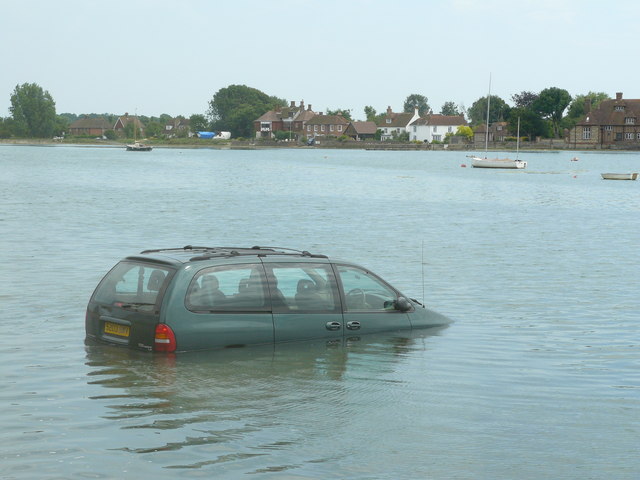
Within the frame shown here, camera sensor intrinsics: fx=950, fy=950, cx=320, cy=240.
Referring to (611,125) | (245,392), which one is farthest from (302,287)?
(611,125)

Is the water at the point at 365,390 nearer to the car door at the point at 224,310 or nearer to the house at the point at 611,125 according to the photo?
the car door at the point at 224,310

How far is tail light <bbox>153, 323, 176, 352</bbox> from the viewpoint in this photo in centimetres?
1145

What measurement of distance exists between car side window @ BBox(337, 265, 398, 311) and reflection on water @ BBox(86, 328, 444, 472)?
46 cm

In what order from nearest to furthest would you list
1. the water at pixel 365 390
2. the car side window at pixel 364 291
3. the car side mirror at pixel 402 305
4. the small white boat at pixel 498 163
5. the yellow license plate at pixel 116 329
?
the water at pixel 365 390, the yellow license plate at pixel 116 329, the car side window at pixel 364 291, the car side mirror at pixel 402 305, the small white boat at pixel 498 163

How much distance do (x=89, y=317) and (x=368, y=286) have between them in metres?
3.86

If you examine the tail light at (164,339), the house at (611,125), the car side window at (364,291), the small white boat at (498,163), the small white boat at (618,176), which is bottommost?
the small white boat at (618,176)

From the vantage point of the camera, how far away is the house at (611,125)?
614 ft

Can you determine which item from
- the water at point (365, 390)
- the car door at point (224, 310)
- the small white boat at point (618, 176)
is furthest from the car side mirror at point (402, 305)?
the small white boat at point (618, 176)

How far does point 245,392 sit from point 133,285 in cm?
207

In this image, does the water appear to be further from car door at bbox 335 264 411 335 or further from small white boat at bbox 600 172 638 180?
small white boat at bbox 600 172 638 180

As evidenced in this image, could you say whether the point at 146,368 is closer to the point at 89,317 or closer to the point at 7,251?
the point at 89,317

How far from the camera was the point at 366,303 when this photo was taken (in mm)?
13609

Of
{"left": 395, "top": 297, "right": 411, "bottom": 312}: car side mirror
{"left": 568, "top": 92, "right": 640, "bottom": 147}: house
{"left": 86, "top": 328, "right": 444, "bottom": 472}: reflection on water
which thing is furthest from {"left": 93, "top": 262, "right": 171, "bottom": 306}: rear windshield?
{"left": 568, "top": 92, "right": 640, "bottom": 147}: house

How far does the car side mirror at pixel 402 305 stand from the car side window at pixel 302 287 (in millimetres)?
1139
